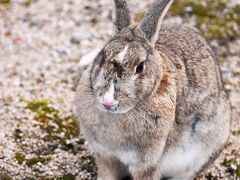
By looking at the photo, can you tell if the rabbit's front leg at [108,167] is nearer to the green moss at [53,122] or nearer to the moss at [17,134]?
the green moss at [53,122]

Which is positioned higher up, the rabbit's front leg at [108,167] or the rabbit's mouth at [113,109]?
the rabbit's mouth at [113,109]

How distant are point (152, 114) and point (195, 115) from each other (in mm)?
952

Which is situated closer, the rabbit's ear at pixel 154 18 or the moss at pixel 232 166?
the rabbit's ear at pixel 154 18

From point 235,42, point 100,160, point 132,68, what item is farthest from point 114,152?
point 235,42

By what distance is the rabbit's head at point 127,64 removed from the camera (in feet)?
20.1

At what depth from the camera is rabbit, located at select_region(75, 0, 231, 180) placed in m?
6.26

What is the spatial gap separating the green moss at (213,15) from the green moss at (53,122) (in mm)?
3292

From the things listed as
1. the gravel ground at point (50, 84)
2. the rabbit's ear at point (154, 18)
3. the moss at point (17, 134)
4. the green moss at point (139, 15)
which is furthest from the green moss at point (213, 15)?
the rabbit's ear at point (154, 18)

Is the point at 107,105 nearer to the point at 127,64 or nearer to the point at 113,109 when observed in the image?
the point at 113,109

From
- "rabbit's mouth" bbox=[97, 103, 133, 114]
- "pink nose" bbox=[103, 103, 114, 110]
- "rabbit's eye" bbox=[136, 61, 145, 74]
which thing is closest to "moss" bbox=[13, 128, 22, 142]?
"rabbit's mouth" bbox=[97, 103, 133, 114]

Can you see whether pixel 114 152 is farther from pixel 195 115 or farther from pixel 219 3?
pixel 219 3

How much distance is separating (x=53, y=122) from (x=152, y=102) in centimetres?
236

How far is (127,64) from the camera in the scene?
6.17 metres

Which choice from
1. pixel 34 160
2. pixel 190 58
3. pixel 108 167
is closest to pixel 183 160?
pixel 108 167
